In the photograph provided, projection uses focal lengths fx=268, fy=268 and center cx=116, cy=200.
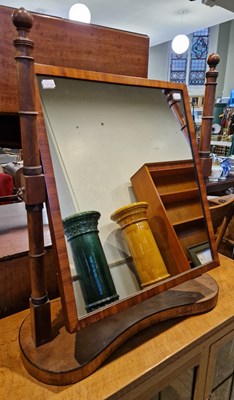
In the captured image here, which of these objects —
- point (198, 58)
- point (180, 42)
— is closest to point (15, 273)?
point (180, 42)

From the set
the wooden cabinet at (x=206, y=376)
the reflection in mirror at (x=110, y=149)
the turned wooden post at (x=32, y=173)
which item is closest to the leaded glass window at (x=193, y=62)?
the reflection in mirror at (x=110, y=149)

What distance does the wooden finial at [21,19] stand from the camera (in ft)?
1.40

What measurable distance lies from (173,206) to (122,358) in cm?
37

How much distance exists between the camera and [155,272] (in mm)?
608

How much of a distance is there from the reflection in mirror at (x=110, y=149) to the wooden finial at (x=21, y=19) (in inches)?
3.7

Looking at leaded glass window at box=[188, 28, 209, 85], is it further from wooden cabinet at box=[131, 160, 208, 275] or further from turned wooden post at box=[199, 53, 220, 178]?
wooden cabinet at box=[131, 160, 208, 275]

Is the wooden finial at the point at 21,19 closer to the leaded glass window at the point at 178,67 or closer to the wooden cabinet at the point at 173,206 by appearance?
the wooden cabinet at the point at 173,206

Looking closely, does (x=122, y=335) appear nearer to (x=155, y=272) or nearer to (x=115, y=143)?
(x=155, y=272)

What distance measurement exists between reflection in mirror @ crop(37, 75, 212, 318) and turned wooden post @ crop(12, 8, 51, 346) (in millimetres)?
57

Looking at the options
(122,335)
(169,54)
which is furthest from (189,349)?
(169,54)

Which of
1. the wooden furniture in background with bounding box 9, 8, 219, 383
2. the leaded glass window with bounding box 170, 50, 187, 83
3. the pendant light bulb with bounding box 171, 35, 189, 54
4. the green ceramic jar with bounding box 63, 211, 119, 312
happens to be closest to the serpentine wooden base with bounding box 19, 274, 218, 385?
the wooden furniture in background with bounding box 9, 8, 219, 383

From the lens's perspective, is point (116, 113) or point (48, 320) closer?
point (48, 320)

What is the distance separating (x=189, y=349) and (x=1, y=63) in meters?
0.78

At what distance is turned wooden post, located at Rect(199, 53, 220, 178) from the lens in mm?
683
